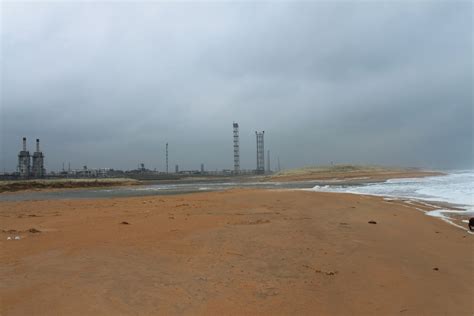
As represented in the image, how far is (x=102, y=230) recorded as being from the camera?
9391mm

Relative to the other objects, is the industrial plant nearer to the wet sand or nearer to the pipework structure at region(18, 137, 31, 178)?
the pipework structure at region(18, 137, 31, 178)

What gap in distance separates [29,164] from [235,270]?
121 m

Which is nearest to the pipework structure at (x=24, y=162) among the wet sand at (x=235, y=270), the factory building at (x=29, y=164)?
the factory building at (x=29, y=164)

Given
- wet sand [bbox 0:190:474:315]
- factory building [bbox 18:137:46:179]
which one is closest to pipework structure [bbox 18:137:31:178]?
factory building [bbox 18:137:46:179]

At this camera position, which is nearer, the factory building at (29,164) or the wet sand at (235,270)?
the wet sand at (235,270)

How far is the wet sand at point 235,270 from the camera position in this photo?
4719 millimetres

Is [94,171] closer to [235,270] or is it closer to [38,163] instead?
[38,163]

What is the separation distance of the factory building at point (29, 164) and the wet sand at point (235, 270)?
111m

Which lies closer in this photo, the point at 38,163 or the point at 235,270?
A: the point at 235,270

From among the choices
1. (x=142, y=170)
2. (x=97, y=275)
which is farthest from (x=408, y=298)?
(x=142, y=170)

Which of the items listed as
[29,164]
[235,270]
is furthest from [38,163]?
[235,270]

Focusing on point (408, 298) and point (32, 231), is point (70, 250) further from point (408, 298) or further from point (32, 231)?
point (408, 298)

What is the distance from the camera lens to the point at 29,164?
110m

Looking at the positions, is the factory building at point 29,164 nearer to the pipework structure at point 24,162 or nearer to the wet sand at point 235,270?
the pipework structure at point 24,162
